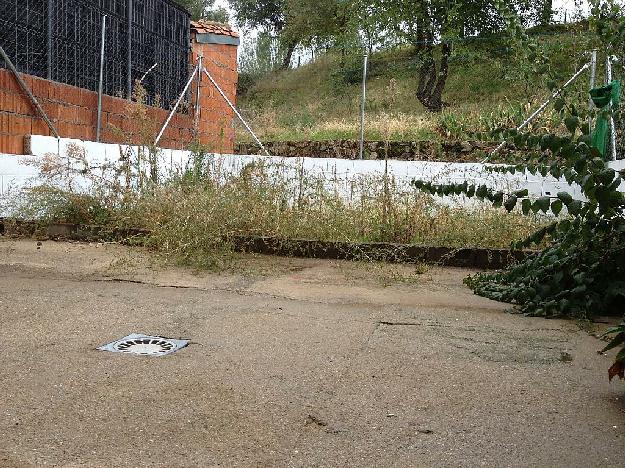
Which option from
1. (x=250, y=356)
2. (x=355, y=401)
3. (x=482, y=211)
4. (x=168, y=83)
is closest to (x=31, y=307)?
(x=250, y=356)

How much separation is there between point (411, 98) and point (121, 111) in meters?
10.2

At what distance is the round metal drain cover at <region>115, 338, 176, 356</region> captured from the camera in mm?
3084

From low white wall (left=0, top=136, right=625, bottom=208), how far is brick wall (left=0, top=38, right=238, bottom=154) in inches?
9.8

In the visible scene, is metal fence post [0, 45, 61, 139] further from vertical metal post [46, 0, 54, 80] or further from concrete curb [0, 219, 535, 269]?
concrete curb [0, 219, 535, 269]

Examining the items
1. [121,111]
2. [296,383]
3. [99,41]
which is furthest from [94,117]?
[296,383]

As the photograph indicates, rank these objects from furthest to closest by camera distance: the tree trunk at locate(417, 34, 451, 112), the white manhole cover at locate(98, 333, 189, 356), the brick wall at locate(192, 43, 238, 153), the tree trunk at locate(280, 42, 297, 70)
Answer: the tree trunk at locate(280, 42, 297, 70) → the tree trunk at locate(417, 34, 451, 112) → the brick wall at locate(192, 43, 238, 153) → the white manhole cover at locate(98, 333, 189, 356)

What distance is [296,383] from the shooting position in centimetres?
268

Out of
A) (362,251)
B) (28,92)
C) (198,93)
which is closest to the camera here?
(362,251)

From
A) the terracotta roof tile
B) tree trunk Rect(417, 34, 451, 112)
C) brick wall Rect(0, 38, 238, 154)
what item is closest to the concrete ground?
brick wall Rect(0, 38, 238, 154)

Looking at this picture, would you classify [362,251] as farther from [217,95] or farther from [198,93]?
[217,95]

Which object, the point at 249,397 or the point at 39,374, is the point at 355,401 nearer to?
the point at 249,397

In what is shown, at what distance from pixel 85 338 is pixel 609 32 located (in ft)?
12.1

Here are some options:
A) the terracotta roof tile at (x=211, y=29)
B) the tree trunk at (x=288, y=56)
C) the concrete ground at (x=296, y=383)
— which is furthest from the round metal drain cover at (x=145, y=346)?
the tree trunk at (x=288, y=56)

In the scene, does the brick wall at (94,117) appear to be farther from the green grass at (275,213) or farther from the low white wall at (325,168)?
the green grass at (275,213)
